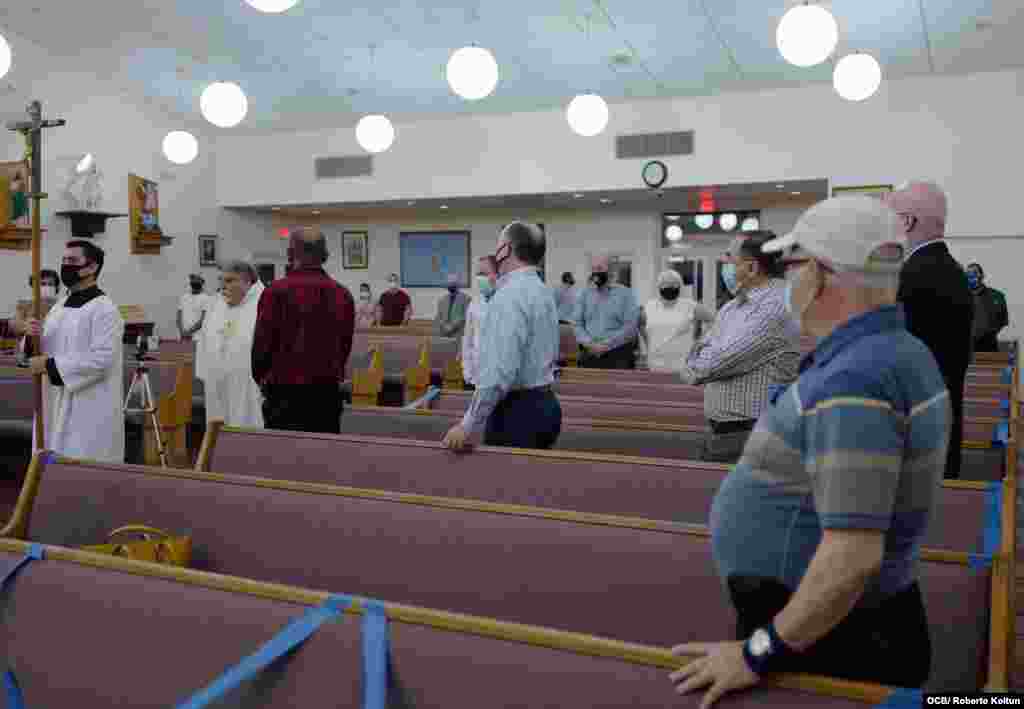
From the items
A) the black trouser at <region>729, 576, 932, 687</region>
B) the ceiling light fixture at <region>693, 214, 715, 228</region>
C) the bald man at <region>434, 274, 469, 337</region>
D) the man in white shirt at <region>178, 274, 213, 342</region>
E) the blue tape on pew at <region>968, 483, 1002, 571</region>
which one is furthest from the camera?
the ceiling light fixture at <region>693, 214, 715, 228</region>

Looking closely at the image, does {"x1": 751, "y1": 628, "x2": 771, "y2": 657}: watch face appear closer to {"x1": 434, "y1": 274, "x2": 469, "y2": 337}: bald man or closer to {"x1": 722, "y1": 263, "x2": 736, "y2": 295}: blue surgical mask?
{"x1": 722, "y1": 263, "x2": 736, "y2": 295}: blue surgical mask

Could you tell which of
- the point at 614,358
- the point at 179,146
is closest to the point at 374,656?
the point at 614,358

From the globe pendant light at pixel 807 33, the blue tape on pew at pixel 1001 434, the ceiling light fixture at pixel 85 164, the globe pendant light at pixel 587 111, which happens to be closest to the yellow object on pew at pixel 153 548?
the blue tape on pew at pixel 1001 434

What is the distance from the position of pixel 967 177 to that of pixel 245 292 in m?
8.54

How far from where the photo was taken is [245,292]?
4.52 m

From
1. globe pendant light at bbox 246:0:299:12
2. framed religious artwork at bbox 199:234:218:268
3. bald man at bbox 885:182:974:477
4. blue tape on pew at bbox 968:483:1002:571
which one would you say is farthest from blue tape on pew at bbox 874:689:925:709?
framed religious artwork at bbox 199:234:218:268

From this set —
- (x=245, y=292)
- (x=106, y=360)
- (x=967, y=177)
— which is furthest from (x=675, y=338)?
(x=967, y=177)

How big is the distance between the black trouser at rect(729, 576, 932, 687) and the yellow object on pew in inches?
58.8

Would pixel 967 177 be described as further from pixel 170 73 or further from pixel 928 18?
pixel 170 73

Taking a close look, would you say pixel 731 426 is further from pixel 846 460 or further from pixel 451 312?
pixel 451 312

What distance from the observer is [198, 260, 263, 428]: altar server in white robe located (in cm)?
445

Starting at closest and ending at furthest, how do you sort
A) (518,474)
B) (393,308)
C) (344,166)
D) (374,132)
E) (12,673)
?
1. (12,673)
2. (518,474)
3. (374,132)
4. (393,308)
5. (344,166)

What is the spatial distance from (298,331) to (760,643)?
2639 mm

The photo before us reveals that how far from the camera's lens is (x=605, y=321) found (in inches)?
243
